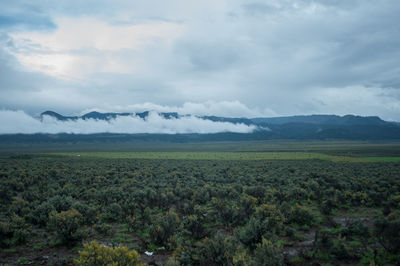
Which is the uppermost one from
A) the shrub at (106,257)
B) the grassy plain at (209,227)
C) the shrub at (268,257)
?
the shrub at (106,257)

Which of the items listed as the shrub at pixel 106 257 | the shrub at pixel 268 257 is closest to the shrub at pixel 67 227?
the shrub at pixel 106 257

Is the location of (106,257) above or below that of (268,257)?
above

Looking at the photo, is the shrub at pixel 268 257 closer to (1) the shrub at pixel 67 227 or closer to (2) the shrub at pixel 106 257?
(2) the shrub at pixel 106 257

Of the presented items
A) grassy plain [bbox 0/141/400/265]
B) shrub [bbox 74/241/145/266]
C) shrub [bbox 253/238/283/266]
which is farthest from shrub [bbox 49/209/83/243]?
shrub [bbox 253/238/283/266]

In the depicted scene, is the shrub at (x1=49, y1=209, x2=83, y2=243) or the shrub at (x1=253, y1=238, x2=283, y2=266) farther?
the shrub at (x1=49, y1=209, x2=83, y2=243)

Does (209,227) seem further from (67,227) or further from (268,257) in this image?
(67,227)

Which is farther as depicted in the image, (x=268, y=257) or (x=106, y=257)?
(x=268, y=257)

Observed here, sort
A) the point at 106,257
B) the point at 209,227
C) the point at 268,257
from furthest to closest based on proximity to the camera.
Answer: the point at 209,227 → the point at 268,257 → the point at 106,257

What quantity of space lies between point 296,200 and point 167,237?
10994 millimetres

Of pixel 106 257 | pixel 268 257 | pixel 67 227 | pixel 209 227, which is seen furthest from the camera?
pixel 209 227

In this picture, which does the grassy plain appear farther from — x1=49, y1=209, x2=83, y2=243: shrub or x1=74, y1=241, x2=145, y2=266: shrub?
x1=74, y1=241, x2=145, y2=266: shrub

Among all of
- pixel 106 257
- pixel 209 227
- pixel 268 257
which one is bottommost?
pixel 209 227

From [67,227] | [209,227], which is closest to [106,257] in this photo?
[67,227]

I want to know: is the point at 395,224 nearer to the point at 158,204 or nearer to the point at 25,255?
the point at 158,204
